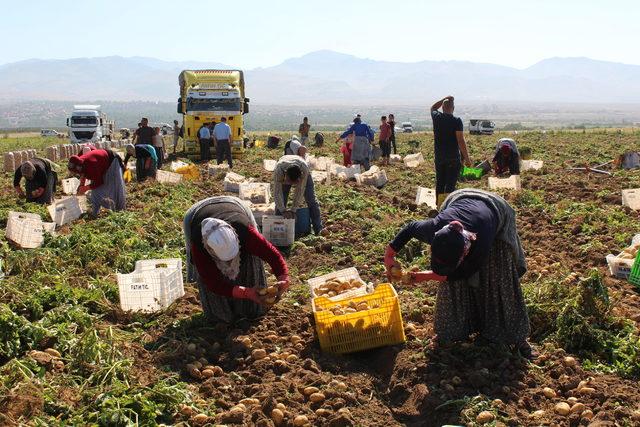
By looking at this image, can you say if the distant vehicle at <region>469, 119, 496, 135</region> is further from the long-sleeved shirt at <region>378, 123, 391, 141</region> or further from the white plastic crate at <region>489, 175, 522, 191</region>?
the white plastic crate at <region>489, 175, 522, 191</region>

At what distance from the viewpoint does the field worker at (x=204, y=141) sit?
22062mm

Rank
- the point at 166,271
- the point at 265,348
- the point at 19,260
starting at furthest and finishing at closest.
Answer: the point at 19,260
the point at 166,271
the point at 265,348

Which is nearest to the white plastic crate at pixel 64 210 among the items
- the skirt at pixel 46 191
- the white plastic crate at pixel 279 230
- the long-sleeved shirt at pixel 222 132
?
the skirt at pixel 46 191

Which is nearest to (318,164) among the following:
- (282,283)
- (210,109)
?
(210,109)

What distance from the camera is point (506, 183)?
14.1m

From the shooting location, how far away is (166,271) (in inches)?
268

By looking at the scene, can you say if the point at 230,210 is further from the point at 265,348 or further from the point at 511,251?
the point at 511,251

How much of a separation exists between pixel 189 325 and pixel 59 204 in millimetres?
5367

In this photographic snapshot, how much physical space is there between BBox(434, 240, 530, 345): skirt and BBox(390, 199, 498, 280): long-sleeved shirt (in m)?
0.32

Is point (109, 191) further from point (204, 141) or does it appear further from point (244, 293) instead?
point (204, 141)

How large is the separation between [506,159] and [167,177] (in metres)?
7.47

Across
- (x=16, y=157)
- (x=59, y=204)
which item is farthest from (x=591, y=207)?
(x=16, y=157)

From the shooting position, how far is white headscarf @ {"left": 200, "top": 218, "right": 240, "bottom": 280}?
17.3 ft

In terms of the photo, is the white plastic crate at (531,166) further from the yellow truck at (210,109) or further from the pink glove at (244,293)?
the pink glove at (244,293)
